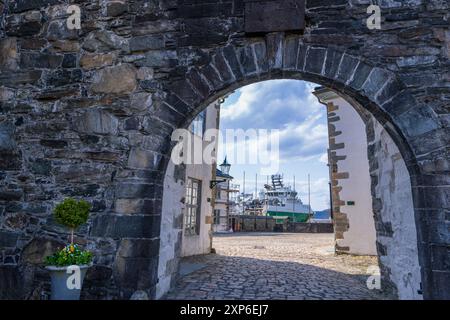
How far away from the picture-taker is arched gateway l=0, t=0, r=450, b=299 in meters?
3.09

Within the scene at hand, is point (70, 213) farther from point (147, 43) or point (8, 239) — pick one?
point (147, 43)

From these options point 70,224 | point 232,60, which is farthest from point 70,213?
point 232,60

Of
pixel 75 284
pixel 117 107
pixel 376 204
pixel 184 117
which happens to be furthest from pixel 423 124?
pixel 75 284

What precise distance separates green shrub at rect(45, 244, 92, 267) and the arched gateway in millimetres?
291

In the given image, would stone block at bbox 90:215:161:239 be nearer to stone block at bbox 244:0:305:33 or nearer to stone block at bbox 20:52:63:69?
stone block at bbox 20:52:63:69

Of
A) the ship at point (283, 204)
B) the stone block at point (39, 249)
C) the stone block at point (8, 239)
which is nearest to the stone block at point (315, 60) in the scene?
the stone block at point (39, 249)

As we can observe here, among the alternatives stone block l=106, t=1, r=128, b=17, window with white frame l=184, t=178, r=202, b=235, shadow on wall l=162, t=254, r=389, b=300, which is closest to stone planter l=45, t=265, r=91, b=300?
shadow on wall l=162, t=254, r=389, b=300

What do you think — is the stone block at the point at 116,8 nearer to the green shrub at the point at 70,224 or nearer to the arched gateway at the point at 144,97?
the arched gateway at the point at 144,97

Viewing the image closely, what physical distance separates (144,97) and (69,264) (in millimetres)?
2042

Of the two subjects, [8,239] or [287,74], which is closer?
[287,74]

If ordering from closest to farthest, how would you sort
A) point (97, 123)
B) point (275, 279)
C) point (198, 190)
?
1. point (97, 123)
2. point (275, 279)
3. point (198, 190)

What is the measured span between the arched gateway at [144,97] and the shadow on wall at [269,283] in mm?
1352

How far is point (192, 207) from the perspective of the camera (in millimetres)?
8602
